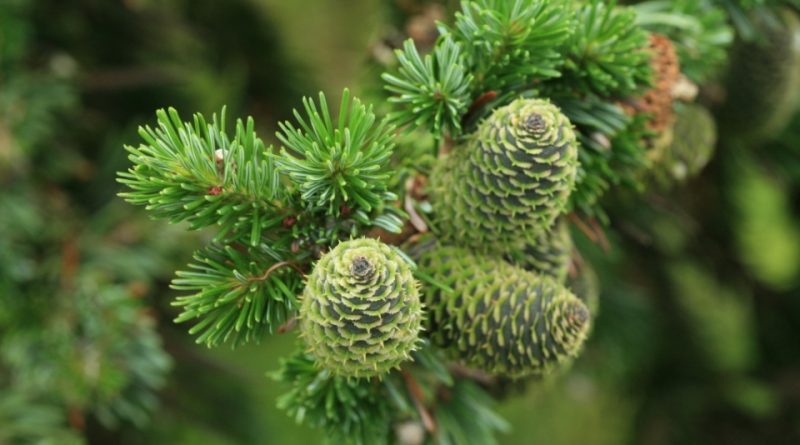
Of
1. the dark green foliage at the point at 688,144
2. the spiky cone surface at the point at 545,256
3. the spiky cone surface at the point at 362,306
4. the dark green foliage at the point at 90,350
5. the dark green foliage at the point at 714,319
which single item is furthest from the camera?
the dark green foliage at the point at 714,319

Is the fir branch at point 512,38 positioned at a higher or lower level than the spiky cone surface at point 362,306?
higher

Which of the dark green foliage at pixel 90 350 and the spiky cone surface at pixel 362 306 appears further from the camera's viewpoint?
the dark green foliage at pixel 90 350

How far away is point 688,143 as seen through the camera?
0.67 m

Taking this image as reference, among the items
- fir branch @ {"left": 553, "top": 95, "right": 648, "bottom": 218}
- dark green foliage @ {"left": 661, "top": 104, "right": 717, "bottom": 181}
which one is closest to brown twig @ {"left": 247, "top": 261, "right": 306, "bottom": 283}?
fir branch @ {"left": 553, "top": 95, "right": 648, "bottom": 218}

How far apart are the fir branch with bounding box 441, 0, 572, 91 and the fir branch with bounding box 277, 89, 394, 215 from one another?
103 millimetres

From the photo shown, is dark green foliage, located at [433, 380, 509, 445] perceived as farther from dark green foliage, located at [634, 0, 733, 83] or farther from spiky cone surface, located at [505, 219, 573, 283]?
dark green foliage, located at [634, 0, 733, 83]

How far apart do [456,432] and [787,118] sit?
53 cm

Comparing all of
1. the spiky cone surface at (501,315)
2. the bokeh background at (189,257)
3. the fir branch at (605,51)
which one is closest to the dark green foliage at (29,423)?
the bokeh background at (189,257)

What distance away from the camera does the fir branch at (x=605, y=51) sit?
555mm

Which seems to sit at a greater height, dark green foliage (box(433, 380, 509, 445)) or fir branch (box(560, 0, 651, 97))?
fir branch (box(560, 0, 651, 97))

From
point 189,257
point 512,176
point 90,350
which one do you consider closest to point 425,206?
point 512,176

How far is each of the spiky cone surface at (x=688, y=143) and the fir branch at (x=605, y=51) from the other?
0.37 feet

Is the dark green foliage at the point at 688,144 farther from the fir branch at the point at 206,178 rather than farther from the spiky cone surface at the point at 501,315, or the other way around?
the fir branch at the point at 206,178

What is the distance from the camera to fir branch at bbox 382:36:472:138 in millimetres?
500
